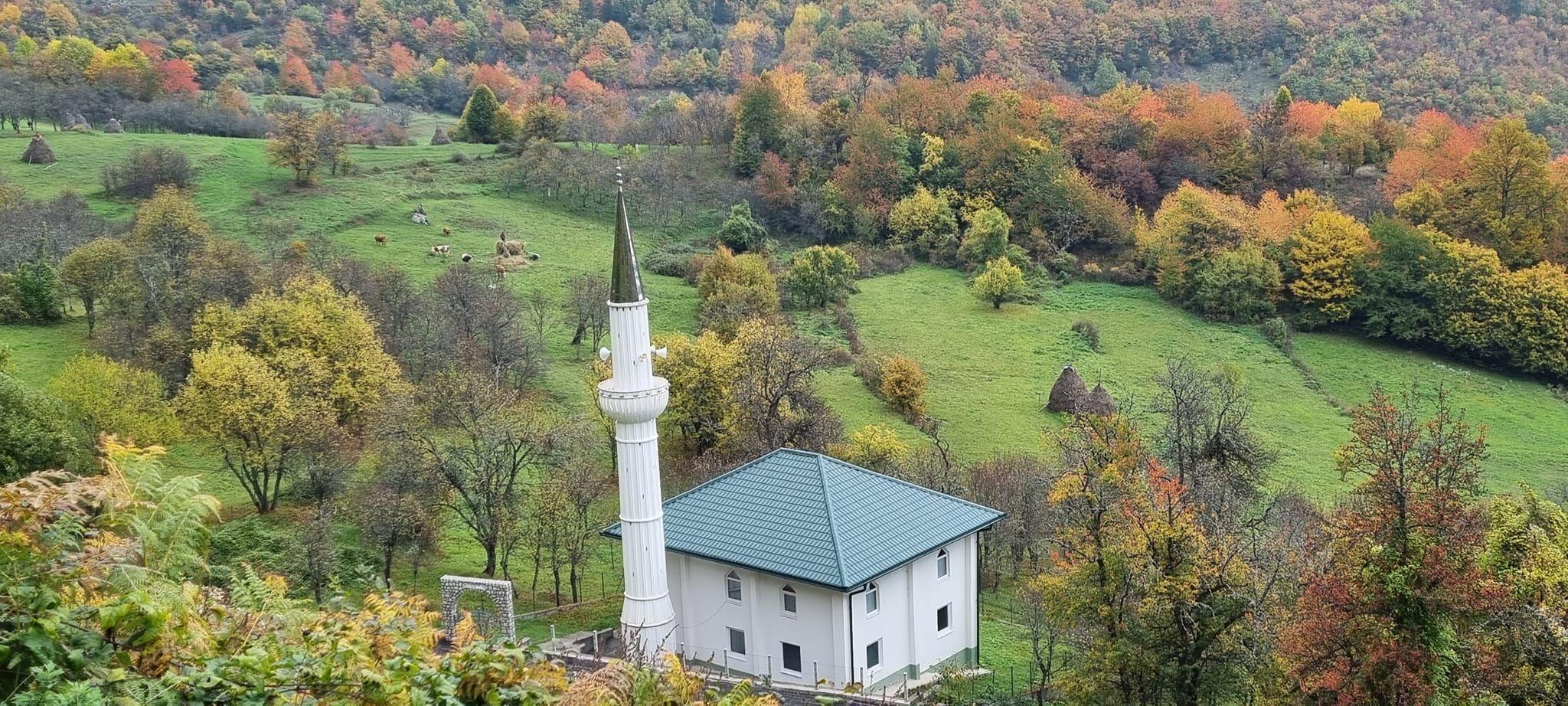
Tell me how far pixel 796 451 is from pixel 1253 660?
1093 cm

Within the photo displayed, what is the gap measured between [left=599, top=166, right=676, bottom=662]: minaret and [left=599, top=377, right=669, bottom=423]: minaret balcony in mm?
15

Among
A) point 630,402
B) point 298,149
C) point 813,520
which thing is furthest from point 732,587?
point 298,149

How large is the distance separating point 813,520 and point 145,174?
51.4m

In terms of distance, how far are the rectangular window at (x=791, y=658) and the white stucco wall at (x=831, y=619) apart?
107 millimetres

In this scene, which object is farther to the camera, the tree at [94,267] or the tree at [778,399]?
the tree at [94,267]

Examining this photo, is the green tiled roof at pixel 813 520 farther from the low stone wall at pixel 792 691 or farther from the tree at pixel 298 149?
the tree at pixel 298 149

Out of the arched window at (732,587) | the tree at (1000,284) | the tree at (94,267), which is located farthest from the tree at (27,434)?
the tree at (1000,284)

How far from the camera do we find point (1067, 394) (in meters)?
47.4

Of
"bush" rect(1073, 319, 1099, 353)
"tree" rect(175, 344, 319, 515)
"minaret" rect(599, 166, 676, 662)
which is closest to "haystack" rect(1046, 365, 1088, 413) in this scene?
"bush" rect(1073, 319, 1099, 353)

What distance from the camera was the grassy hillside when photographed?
151ft

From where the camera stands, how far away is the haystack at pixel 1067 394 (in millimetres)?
47188

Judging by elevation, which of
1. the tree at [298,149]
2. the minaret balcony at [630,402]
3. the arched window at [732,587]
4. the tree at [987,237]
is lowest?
the arched window at [732,587]

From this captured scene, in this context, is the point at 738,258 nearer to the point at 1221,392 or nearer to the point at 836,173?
the point at 836,173

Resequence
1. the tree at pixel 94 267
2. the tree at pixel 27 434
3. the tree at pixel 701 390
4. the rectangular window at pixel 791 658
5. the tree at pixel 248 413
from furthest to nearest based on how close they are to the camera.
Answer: the tree at pixel 94 267 < the tree at pixel 701 390 < the tree at pixel 248 413 < the tree at pixel 27 434 < the rectangular window at pixel 791 658
